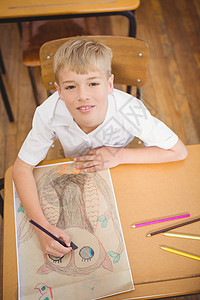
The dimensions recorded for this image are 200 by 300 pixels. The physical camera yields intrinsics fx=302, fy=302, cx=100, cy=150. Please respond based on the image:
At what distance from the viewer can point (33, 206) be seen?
0.92 metres

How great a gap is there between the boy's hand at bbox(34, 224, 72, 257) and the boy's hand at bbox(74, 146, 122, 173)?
23cm

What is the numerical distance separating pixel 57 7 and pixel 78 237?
1.11 meters

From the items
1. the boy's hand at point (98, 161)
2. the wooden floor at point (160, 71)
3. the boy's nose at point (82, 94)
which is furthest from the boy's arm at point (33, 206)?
the wooden floor at point (160, 71)

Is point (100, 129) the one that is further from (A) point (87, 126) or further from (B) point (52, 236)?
(B) point (52, 236)

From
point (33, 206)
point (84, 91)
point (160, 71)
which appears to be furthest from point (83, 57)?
point (160, 71)

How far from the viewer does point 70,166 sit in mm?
1021

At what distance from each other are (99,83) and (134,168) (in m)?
0.30

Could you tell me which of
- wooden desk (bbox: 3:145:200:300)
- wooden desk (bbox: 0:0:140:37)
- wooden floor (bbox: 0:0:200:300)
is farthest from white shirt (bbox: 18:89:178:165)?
wooden floor (bbox: 0:0:200:300)

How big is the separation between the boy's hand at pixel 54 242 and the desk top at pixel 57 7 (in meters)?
1.04

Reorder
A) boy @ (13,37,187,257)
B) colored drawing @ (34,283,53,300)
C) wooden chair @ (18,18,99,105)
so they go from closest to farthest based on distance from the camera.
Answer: colored drawing @ (34,283,53,300)
boy @ (13,37,187,257)
wooden chair @ (18,18,99,105)

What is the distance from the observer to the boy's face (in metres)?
0.98

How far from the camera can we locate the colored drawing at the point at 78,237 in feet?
2.63

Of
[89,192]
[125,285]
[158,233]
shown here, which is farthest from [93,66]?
[125,285]

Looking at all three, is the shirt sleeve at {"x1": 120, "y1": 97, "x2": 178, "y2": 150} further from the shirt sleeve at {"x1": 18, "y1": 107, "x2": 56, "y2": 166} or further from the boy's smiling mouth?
the shirt sleeve at {"x1": 18, "y1": 107, "x2": 56, "y2": 166}
